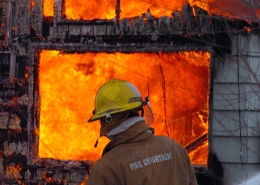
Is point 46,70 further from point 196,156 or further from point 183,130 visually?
point 196,156

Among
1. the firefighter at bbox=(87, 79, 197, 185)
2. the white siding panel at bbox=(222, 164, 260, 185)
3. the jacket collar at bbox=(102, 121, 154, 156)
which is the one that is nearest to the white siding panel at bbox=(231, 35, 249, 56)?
the white siding panel at bbox=(222, 164, 260, 185)

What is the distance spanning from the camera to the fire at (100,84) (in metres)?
5.62

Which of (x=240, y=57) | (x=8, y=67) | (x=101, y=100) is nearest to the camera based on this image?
(x=101, y=100)

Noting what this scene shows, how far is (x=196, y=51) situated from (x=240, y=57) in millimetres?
698

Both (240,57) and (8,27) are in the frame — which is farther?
(8,27)

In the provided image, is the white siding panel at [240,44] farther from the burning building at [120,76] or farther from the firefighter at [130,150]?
the firefighter at [130,150]

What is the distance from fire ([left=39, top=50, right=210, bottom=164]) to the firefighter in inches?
117

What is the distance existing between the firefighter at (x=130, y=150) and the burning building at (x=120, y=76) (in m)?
2.98

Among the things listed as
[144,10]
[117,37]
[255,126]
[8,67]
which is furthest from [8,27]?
[255,126]

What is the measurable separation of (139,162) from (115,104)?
483 mm

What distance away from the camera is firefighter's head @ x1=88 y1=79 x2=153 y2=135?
8.38 ft

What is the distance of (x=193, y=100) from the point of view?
563 cm

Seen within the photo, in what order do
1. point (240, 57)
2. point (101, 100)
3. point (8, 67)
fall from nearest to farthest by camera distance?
point (101, 100) < point (240, 57) < point (8, 67)

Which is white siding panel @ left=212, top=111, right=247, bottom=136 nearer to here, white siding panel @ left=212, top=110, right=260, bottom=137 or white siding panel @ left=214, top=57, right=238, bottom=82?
white siding panel @ left=212, top=110, right=260, bottom=137
